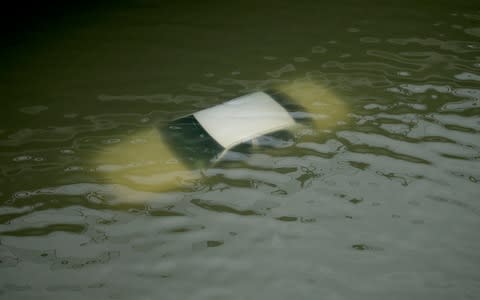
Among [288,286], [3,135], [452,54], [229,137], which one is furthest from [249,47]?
[288,286]

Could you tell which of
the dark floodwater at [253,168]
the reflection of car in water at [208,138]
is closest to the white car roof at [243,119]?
the reflection of car in water at [208,138]

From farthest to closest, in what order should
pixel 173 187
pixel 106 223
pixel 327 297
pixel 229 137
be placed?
pixel 229 137, pixel 173 187, pixel 106 223, pixel 327 297

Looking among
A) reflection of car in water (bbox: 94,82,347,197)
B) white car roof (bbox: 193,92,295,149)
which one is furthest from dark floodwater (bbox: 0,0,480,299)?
white car roof (bbox: 193,92,295,149)

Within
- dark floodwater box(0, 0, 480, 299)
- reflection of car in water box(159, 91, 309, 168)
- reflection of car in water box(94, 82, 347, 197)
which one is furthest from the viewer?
reflection of car in water box(159, 91, 309, 168)

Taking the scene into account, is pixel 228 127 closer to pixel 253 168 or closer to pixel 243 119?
pixel 243 119

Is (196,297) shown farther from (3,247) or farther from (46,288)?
(3,247)

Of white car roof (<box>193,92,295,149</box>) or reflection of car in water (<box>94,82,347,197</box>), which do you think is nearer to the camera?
reflection of car in water (<box>94,82,347,197</box>)

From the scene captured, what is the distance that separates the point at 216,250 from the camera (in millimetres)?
3254

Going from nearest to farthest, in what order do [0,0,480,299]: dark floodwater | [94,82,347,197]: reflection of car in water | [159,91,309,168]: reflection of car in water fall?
[0,0,480,299]: dark floodwater → [94,82,347,197]: reflection of car in water → [159,91,309,168]: reflection of car in water

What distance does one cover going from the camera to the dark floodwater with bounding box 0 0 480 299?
3100 millimetres

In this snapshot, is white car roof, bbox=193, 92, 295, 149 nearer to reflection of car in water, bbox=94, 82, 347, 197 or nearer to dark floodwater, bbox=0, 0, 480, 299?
reflection of car in water, bbox=94, 82, 347, 197

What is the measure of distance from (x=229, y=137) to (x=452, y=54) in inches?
109

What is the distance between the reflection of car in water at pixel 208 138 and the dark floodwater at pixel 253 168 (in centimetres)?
12

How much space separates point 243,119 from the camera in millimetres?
4160
